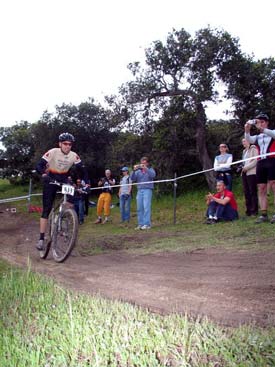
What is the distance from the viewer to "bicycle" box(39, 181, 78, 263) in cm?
617

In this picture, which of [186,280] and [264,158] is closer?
[186,280]

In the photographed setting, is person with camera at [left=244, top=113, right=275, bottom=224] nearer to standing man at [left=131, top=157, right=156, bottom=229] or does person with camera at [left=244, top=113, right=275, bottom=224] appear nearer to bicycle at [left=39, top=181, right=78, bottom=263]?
standing man at [left=131, top=157, right=156, bottom=229]

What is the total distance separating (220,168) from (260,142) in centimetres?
172

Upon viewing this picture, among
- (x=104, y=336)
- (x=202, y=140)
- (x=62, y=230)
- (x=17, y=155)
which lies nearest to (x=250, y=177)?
(x=62, y=230)

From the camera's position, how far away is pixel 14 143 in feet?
98.8

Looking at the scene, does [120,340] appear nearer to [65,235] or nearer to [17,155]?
[65,235]

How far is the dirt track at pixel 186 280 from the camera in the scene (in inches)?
128

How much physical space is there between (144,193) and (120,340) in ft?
25.7

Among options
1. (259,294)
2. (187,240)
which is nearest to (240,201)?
(187,240)

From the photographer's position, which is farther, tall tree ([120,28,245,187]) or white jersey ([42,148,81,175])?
tall tree ([120,28,245,187])

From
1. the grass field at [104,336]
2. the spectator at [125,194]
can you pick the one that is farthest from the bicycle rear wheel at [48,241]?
the spectator at [125,194]

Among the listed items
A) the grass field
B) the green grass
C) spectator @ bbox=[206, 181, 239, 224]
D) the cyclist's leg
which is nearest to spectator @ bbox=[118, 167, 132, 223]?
spectator @ bbox=[206, 181, 239, 224]

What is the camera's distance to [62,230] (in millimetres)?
6461

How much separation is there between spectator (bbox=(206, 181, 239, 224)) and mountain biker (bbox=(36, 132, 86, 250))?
134 inches
